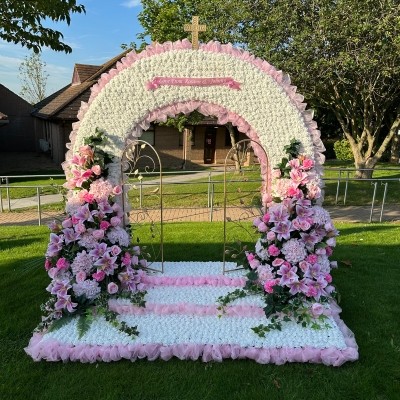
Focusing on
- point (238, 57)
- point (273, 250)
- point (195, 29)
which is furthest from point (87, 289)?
point (195, 29)

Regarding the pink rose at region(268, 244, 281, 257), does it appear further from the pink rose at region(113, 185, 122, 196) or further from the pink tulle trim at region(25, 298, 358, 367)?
the pink rose at region(113, 185, 122, 196)

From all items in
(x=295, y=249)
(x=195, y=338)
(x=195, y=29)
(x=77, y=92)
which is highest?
(x=77, y=92)

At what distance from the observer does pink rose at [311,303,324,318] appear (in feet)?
12.3

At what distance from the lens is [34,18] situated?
17.6 feet

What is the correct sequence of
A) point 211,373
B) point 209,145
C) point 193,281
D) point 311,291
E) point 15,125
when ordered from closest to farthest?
point 211,373
point 311,291
point 193,281
point 209,145
point 15,125

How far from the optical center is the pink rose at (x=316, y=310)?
376 cm

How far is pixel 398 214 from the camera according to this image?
31.7ft

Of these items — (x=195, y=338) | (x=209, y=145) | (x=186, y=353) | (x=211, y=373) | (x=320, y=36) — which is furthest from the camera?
(x=209, y=145)

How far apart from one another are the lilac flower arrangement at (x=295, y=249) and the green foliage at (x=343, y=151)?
67.9 feet

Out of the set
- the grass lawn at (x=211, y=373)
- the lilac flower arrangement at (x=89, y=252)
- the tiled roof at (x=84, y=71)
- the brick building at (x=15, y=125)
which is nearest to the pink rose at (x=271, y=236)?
Answer: the grass lawn at (x=211, y=373)

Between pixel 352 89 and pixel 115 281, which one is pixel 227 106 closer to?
pixel 115 281

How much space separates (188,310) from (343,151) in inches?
859

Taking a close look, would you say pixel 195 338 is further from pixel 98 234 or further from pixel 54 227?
pixel 54 227

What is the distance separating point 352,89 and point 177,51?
10.5 meters
